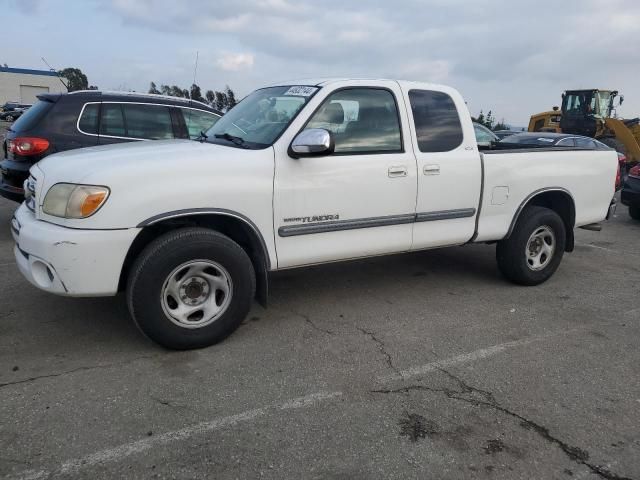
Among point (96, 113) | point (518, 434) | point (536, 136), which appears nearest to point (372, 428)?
point (518, 434)

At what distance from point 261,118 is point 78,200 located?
160cm

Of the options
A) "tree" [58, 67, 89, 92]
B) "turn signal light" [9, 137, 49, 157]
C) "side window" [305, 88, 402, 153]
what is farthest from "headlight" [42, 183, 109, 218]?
"tree" [58, 67, 89, 92]

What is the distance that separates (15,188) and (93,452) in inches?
183

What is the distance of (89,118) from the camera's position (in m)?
6.27

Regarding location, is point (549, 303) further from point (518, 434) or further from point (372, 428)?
point (372, 428)

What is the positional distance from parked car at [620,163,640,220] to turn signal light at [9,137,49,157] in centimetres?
976

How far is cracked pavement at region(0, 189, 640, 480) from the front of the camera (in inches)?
102

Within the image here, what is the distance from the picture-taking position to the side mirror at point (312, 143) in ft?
11.9

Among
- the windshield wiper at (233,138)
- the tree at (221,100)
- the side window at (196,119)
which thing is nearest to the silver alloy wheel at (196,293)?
the windshield wiper at (233,138)

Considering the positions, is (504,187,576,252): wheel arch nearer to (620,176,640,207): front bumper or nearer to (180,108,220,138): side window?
(180,108,220,138): side window

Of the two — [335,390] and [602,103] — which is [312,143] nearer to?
[335,390]

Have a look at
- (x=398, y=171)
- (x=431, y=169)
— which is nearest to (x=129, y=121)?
(x=398, y=171)

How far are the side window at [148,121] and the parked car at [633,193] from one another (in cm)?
838

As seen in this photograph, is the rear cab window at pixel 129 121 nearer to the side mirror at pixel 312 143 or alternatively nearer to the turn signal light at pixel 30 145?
the turn signal light at pixel 30 145
